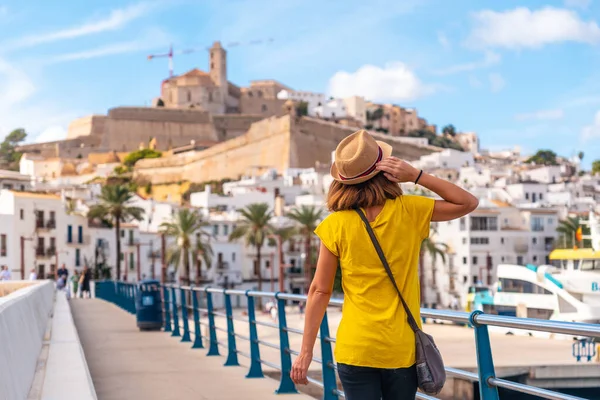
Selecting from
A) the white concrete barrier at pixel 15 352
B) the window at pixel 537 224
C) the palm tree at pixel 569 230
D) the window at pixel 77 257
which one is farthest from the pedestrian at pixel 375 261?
the window at pixel 537 224

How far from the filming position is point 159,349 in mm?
14406

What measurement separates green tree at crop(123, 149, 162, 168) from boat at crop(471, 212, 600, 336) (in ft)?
292

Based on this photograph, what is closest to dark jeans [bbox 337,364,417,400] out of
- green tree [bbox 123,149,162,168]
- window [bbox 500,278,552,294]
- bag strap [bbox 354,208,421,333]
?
bag strap [bbox 354,208,421,333]

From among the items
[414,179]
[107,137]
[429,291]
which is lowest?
[429,291]

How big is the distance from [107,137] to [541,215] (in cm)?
7896

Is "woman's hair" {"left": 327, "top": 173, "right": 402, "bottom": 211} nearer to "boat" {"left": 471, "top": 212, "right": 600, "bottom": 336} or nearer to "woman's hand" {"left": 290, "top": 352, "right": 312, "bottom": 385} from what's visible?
"woman's hand" {"left": 290, "top": 352, "right": 312, "bottom": 385}

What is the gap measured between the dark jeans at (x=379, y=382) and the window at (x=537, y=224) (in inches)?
3009

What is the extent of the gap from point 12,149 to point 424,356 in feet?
529

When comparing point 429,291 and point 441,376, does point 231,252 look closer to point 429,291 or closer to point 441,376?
point 429,291

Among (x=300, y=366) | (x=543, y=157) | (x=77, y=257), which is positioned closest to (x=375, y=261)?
(x=300, y=366)

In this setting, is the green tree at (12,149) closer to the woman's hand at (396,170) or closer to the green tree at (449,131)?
the green tree at (449,131)

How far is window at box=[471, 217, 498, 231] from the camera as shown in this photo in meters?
75.0

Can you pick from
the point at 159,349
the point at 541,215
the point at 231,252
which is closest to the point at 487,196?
the point at 541,215

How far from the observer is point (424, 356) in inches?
170
